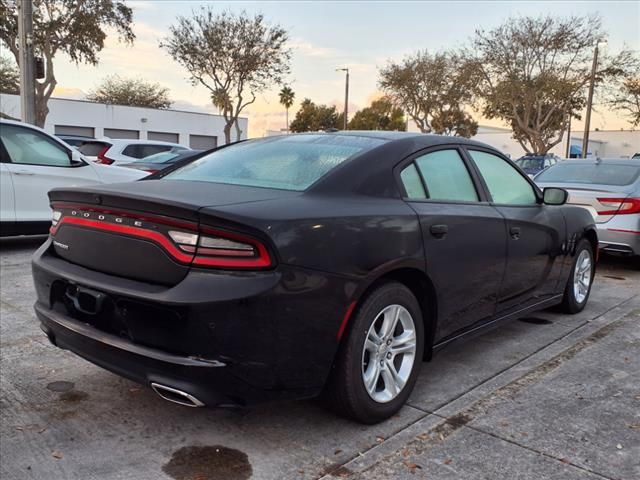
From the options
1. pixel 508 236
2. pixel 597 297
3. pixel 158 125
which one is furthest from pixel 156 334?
pixel 158 125

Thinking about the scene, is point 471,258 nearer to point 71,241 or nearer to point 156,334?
point 156,334

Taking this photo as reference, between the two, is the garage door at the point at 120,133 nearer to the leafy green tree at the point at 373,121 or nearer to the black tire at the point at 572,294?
the leafy green tree at the point at 373,121

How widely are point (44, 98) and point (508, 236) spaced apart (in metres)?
24.0

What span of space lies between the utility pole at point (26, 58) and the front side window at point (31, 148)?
633cm

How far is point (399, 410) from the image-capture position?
10.4ft

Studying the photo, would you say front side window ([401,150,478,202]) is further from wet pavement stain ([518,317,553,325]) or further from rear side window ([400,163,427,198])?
wet pavement stain ([518,317,553,325])

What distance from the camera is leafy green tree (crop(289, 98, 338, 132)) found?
7044cm

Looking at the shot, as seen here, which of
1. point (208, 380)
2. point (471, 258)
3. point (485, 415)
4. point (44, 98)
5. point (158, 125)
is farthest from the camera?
point (158, 125)

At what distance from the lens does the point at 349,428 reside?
9.77 feet

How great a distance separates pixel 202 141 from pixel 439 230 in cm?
4707

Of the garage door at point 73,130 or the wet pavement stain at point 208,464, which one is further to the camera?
the garage door at point 73,130

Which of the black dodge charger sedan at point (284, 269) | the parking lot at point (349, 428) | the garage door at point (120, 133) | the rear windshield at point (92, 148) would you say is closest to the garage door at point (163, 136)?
the garage door at point (120, 133)

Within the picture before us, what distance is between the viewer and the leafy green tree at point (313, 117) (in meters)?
70.4

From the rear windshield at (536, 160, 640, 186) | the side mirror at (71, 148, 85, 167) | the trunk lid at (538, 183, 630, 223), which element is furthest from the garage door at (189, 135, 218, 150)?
the trunk lid at (538, 183, 630, 223)
